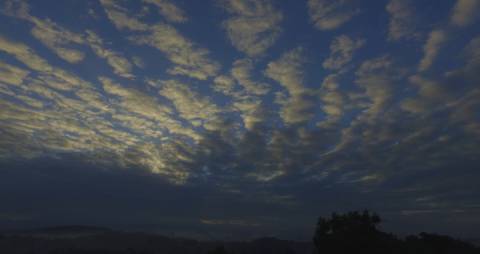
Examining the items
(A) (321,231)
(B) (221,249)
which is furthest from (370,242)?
(B) (221,249)

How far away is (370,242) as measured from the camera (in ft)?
202

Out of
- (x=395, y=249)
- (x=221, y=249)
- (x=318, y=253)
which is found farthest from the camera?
(x=221, y=249)

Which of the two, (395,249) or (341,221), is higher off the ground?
(341,221)

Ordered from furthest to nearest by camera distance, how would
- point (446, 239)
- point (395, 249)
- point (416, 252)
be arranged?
point (446, 239)
point (416, 252)
point (395, 249)

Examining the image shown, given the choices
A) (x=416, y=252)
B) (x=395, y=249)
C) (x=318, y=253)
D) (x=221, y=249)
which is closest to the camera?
(x=318, y=253)

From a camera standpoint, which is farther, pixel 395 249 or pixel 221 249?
pixel 221 249

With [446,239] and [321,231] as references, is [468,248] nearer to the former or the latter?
[446,239]

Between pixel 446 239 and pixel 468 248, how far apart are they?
7.80 metres

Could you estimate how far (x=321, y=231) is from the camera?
66875mm

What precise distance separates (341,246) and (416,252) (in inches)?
1453

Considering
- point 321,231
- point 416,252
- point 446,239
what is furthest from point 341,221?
point 446,239

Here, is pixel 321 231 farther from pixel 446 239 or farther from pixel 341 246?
pixel 446 239

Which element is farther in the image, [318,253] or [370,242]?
[318,253]

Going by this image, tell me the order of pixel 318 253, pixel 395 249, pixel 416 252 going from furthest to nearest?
1. pixel 416 252
2. pixel 395 249
3. pixel 318 253
